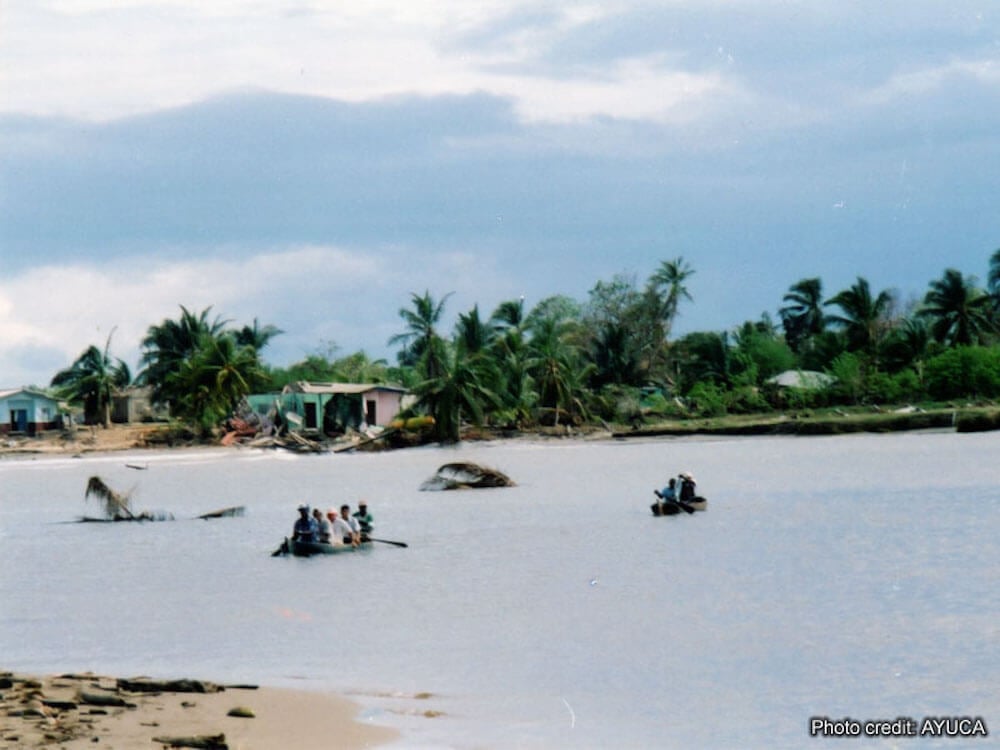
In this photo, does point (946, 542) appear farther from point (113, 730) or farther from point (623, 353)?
point (623, 353)

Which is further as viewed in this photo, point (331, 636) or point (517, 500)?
point (517, 500)

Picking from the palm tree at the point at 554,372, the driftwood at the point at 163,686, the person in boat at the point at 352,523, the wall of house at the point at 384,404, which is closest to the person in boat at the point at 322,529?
the person in boat at the point at 352,523

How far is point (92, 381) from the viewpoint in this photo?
316ft

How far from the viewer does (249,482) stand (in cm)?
6488

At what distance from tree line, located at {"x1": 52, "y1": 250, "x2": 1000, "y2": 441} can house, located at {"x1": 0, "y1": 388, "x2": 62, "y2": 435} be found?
2.31 m

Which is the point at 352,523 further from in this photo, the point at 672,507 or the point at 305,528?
the point at 672,507

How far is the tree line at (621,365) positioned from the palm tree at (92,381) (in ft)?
0.32

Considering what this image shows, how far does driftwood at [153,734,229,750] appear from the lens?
12312 mm

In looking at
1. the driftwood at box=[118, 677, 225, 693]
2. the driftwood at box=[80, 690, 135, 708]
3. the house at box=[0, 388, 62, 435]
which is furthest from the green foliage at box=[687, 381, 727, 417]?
the driftwood at box=[80, 690, 135, 708]

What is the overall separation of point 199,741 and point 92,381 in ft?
288

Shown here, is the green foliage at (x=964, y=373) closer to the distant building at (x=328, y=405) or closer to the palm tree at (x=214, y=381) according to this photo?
the distant building at (x=328, y=405)

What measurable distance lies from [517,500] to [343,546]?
18.4 meters

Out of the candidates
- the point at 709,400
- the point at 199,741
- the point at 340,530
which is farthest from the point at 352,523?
the point at 709,400

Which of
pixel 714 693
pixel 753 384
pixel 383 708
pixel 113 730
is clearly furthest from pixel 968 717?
pixel 753 384
